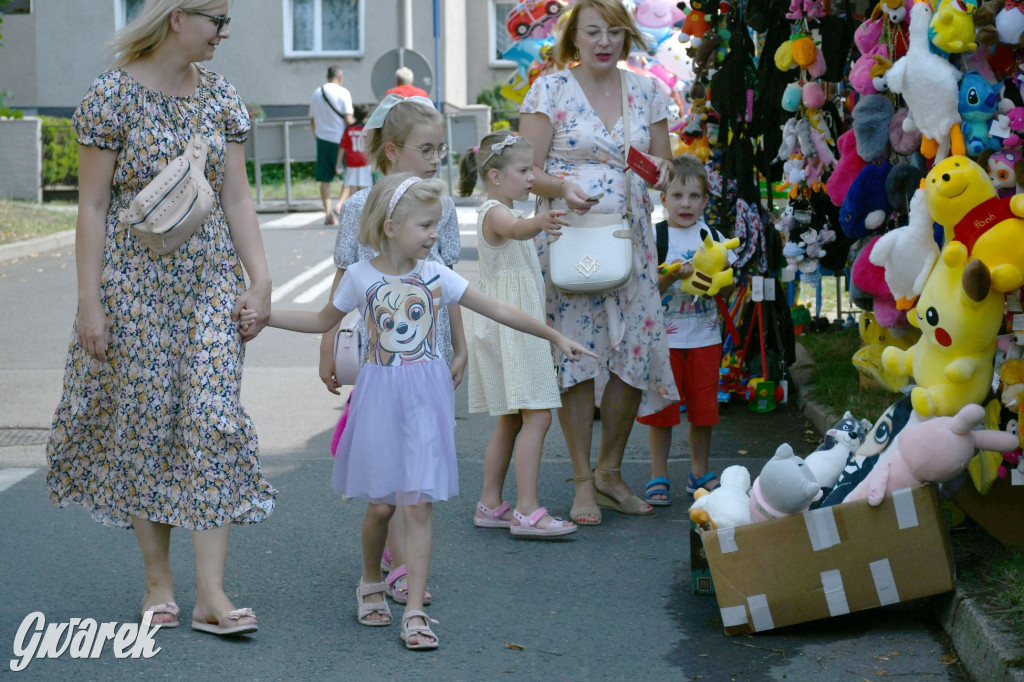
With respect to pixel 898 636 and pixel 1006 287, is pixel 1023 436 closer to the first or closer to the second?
pixel 1006 287

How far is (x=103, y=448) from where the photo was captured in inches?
170

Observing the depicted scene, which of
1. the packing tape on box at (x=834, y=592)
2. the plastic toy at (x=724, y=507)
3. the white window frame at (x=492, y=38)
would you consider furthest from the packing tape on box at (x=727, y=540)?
the white window frame at (x=492, y=38)

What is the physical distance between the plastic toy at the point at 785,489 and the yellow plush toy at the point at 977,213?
811 mm

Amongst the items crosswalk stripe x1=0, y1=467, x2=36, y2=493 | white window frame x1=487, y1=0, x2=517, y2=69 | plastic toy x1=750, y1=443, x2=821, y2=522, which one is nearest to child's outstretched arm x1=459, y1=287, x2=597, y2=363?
plastic toy x1=750, y1=443, x2=821, y2=522

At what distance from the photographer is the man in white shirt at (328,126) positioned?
62.9 ft

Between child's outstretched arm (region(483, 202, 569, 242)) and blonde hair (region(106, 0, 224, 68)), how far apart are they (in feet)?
4.44

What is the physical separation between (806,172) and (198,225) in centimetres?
372

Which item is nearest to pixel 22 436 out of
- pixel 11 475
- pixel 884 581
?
pixel 11 475

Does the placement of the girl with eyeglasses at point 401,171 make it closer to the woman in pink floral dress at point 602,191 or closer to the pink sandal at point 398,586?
the pink sandal at point 398,586

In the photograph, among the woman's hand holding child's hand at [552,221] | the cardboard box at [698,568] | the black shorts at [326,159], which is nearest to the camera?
the cardboard box at [698,568]

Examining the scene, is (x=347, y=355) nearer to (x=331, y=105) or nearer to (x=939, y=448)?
(x=939, y=448)

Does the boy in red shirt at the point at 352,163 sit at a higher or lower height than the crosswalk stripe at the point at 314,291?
higher

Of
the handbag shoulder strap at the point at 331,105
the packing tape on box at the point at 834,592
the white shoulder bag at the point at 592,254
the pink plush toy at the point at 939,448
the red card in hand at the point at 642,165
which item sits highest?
the handbag shoulder strap at the point at 331,105

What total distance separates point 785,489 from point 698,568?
0.61 metres
